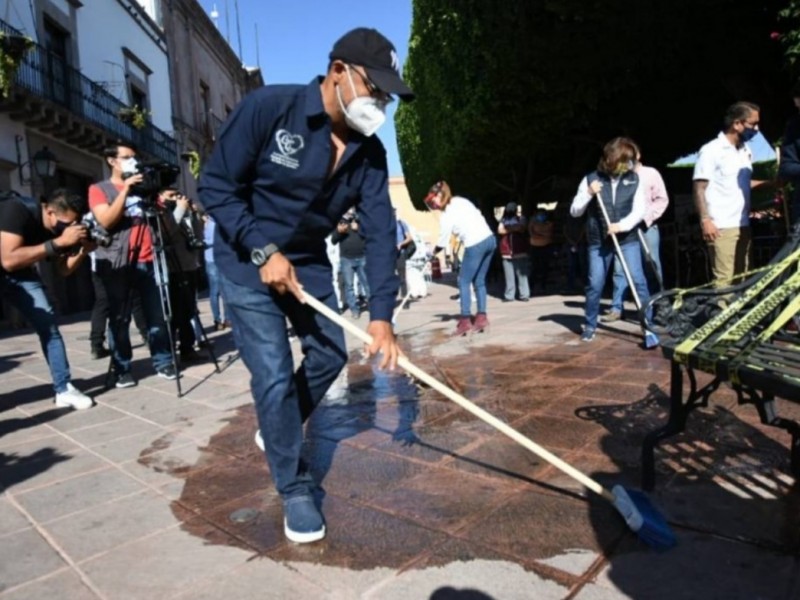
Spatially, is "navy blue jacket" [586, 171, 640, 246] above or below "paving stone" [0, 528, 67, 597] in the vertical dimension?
above

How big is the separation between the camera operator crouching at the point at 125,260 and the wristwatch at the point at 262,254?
2.94 metres

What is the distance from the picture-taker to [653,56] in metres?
8.34

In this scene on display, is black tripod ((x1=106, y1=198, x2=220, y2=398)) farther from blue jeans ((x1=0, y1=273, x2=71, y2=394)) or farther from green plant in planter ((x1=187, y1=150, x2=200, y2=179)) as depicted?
green plant in planter ((x1=187, y1=150, x2=200, y2=179))

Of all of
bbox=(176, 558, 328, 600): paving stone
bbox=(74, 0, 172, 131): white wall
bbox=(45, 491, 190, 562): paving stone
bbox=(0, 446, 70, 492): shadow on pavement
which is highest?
bbox=(74, 0, 172, 131): white wall

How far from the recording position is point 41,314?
4629mm

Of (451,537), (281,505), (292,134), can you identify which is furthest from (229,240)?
(451,537)

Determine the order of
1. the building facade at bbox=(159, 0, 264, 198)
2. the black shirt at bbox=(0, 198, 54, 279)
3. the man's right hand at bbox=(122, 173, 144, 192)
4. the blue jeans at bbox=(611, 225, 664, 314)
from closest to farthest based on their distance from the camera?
the black shirt at bbox=(0, 198, 54, 279), the man's right hand at bbox=(122, 173, 144, 192), the blue jeans at bbox=(611, 225, 664, 314), the building facade at bbox=(159, 0, 264, 198)

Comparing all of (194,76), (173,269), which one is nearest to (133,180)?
(173,269)

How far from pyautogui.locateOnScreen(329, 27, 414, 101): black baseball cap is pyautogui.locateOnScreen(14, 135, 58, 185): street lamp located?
13.6 metres

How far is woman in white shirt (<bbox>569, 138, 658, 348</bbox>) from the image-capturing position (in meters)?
5.60

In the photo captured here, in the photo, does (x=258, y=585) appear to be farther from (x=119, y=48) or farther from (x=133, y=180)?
(x=119, y=48)

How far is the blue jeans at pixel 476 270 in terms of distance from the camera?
22.8ft

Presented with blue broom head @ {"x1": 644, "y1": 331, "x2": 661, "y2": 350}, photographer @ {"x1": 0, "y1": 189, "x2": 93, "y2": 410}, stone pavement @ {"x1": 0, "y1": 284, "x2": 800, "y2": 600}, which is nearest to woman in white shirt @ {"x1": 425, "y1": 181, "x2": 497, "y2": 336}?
blue broom head @ {"x1": 644, "y1": 331, "x2": 661, "y2": 350}

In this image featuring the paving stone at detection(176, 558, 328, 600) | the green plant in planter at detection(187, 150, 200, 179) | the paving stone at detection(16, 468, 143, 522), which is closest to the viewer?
the paving stone at detection(176, 558, 328, 600)
